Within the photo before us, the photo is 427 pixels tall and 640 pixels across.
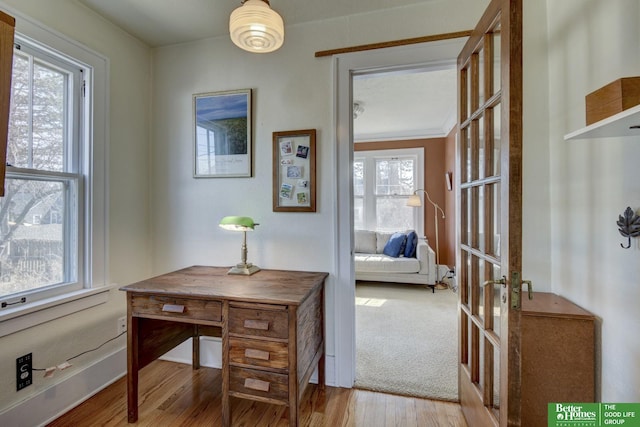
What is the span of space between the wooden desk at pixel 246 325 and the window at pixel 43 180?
22.2 inches

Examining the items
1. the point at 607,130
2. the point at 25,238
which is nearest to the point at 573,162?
the point at 607,130

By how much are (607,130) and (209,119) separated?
2230 mm

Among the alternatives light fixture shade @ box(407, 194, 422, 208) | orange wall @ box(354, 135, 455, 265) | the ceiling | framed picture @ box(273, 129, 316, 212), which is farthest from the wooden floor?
orange wall @ box(354, 135, 455, 265)

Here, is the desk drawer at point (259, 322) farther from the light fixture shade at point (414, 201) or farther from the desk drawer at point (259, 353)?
the light fixture shade at point (414, 201)

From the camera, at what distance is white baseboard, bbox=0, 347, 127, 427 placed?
1.55 meters

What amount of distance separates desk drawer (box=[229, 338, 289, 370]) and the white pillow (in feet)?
11.4

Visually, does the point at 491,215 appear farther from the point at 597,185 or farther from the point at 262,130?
the point at 262,130

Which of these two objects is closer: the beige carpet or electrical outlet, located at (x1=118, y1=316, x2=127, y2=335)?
the beige carpet

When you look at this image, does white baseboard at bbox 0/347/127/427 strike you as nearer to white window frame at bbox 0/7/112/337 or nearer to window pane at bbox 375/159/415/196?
white window frame at bbox 0/7/112/337

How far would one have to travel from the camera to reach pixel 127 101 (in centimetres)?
220

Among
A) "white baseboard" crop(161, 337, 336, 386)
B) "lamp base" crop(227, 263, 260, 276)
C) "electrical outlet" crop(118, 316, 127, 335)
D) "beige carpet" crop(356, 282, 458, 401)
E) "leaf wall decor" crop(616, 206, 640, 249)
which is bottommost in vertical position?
"beige carpet" crop(356, 282, 458, 401)

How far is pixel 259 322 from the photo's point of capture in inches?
58.7

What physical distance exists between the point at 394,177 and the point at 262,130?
364 centimetres

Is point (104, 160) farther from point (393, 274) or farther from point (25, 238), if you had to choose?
point (393, 274)
